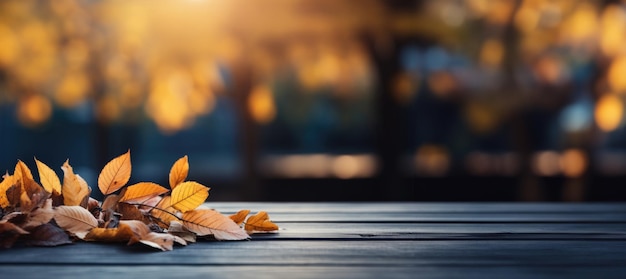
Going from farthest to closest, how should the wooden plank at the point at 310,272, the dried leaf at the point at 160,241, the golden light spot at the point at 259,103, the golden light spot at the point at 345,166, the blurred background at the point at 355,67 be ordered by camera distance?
the golden light spot at the point at 345,166, the golden light spot at the point at 259,103, the blurred background at the point at 355,67, the dried leaf at the point at 160,241, the wooden plank at the point at 310,272

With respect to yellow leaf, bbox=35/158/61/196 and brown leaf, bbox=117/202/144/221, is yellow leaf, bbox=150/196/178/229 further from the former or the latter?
yellow leaf, bbox=35/158/61/196

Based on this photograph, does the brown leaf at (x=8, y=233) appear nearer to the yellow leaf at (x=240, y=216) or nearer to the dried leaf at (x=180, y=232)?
the dried leaf at (x=180, y=232)

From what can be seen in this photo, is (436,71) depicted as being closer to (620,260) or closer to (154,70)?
(154,70)

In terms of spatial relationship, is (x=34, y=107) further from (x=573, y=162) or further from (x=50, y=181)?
(x=50, y=181)

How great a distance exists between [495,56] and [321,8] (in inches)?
69.2

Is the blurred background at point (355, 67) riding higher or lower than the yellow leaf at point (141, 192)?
higher

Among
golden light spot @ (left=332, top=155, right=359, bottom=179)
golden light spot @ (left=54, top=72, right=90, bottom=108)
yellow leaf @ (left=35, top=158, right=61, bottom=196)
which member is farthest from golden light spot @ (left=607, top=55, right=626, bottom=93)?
yellow leaf @ (left=35, top=158, right=61, bottom=196)

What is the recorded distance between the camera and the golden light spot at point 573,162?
7.03 metres

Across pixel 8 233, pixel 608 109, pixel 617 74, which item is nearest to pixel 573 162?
pixel 608 109

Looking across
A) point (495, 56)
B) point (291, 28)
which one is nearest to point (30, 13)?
point (291, 28)

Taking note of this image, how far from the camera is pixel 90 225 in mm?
1382

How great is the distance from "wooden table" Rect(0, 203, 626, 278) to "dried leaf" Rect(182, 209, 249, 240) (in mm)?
22

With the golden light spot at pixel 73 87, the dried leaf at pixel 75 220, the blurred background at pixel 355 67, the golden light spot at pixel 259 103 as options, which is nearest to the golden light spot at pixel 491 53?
the blurred background at pixel 355 67

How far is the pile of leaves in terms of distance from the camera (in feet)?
4.40
